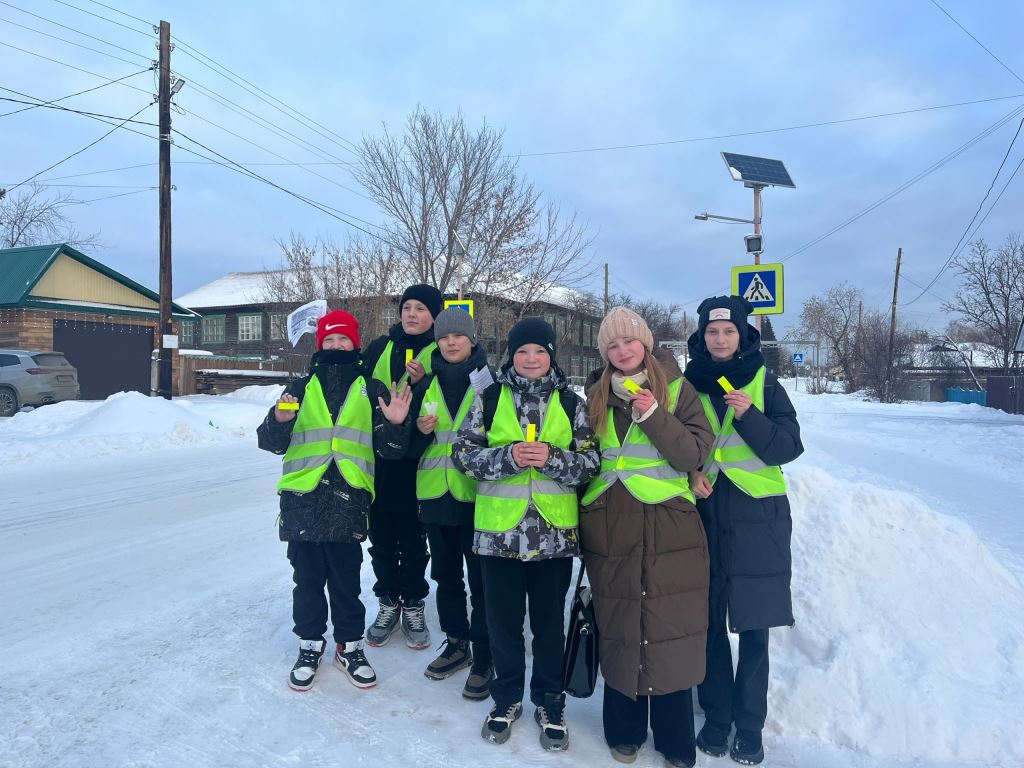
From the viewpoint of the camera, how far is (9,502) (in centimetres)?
798

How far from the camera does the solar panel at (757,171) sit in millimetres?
13523

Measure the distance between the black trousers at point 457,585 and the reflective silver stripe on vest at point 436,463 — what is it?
1.05ft

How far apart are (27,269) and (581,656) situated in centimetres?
2482

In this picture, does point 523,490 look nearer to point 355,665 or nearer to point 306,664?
point 355,665

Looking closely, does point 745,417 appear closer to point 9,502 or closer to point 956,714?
point 956,714

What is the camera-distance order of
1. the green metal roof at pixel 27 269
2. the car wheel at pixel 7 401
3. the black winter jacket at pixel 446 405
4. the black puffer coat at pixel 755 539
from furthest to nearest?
the green metal roof at pixel 27 269 → the car wheel at pixel 7 401 → the black winter jacket at pixel 446 405 → the black puffer coat at pixel 755 539

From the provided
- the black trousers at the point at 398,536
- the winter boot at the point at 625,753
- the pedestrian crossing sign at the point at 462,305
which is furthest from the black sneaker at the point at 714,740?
the pedestrian crossing sign at the point at 462,305

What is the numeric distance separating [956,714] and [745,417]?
1.72 meters

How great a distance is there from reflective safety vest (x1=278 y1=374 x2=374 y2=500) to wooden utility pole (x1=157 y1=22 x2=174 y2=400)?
587 inches

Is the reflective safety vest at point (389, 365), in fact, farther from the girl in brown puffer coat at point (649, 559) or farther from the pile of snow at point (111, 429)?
the pile of snow at point (111, 429)

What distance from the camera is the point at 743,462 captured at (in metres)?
3.11

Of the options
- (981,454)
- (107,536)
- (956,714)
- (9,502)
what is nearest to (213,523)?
(107,536)

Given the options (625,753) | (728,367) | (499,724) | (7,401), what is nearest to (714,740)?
(625,753)

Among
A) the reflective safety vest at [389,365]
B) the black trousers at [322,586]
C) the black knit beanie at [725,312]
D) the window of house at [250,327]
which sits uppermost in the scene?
the window of house at [250,327]
